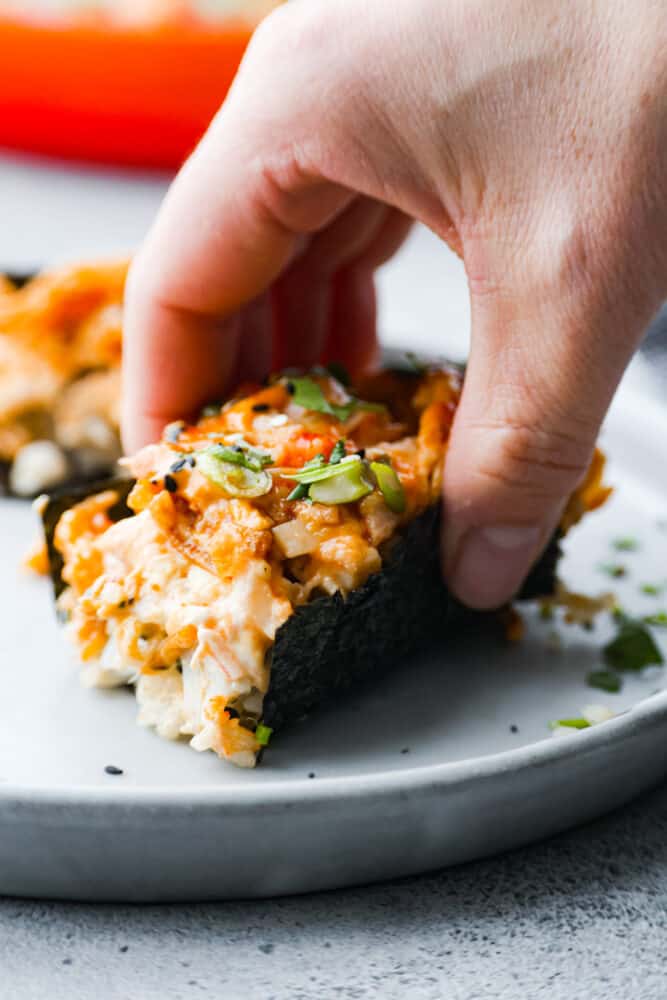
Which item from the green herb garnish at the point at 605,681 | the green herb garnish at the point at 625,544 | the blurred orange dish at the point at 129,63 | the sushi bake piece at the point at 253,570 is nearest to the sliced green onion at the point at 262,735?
the sushi bake piece at the point at 253,570

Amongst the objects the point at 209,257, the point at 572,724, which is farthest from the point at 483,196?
the point at 572,724

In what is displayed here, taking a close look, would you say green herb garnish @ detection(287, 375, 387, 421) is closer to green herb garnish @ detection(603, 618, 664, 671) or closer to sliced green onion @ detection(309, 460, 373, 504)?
sliced green onion @ detection(309, 460, 373, 504)

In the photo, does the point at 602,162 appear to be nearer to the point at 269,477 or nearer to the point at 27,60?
the point at 269,477

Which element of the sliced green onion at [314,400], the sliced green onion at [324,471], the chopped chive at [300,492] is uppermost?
the sliced green onion at [324,471]

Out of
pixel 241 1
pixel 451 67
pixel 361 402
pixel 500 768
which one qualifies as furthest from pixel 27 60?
pixel 500 768

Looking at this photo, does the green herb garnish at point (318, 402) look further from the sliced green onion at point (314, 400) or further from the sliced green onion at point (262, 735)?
the sliced green onion at point (262, 735)

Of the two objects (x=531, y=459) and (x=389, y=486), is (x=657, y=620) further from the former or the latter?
(x=389, y=486)
